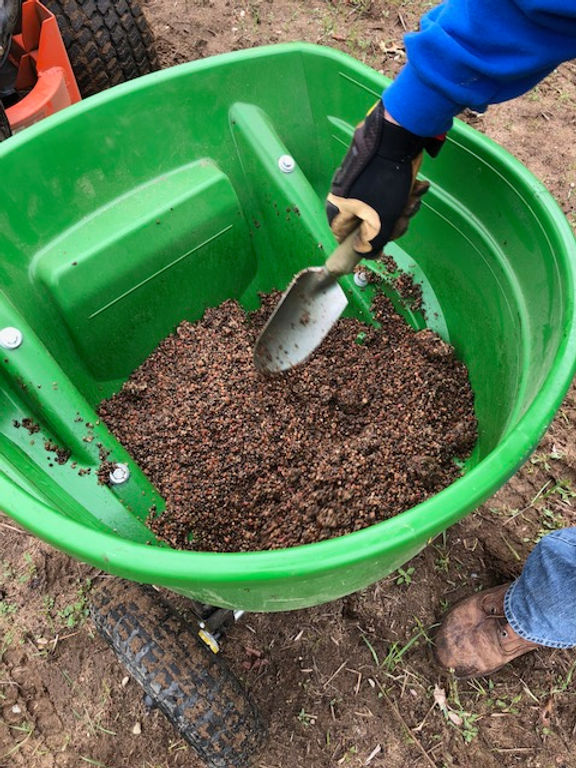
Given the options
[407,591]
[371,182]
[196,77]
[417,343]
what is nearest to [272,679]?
[407,591]

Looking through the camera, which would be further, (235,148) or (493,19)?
(235,148)

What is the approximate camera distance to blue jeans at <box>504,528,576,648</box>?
1.17 m

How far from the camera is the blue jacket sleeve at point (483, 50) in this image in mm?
723

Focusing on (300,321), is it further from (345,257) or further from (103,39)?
(103,39)

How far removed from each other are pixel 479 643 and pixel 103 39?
1.76 metres

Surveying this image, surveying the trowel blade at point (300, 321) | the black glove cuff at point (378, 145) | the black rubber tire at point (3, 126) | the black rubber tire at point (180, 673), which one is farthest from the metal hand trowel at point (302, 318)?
the black rubber tire at point (3, 126)

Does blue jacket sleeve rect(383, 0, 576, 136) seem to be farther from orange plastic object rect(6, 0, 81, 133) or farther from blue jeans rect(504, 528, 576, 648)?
orange plastic object rect(6, 0, 81, 133)

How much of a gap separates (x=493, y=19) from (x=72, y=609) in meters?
1.32

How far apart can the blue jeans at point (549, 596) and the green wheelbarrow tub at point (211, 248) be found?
0.94 feet

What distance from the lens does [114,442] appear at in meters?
1.11

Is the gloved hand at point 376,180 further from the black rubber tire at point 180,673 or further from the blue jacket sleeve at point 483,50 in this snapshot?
the black rubber tire at point 180,673

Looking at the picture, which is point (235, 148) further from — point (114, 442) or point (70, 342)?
point (114, 442)

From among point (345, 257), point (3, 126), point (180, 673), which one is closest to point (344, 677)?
point (180, 673)

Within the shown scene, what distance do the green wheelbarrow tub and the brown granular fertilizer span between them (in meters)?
0.04
